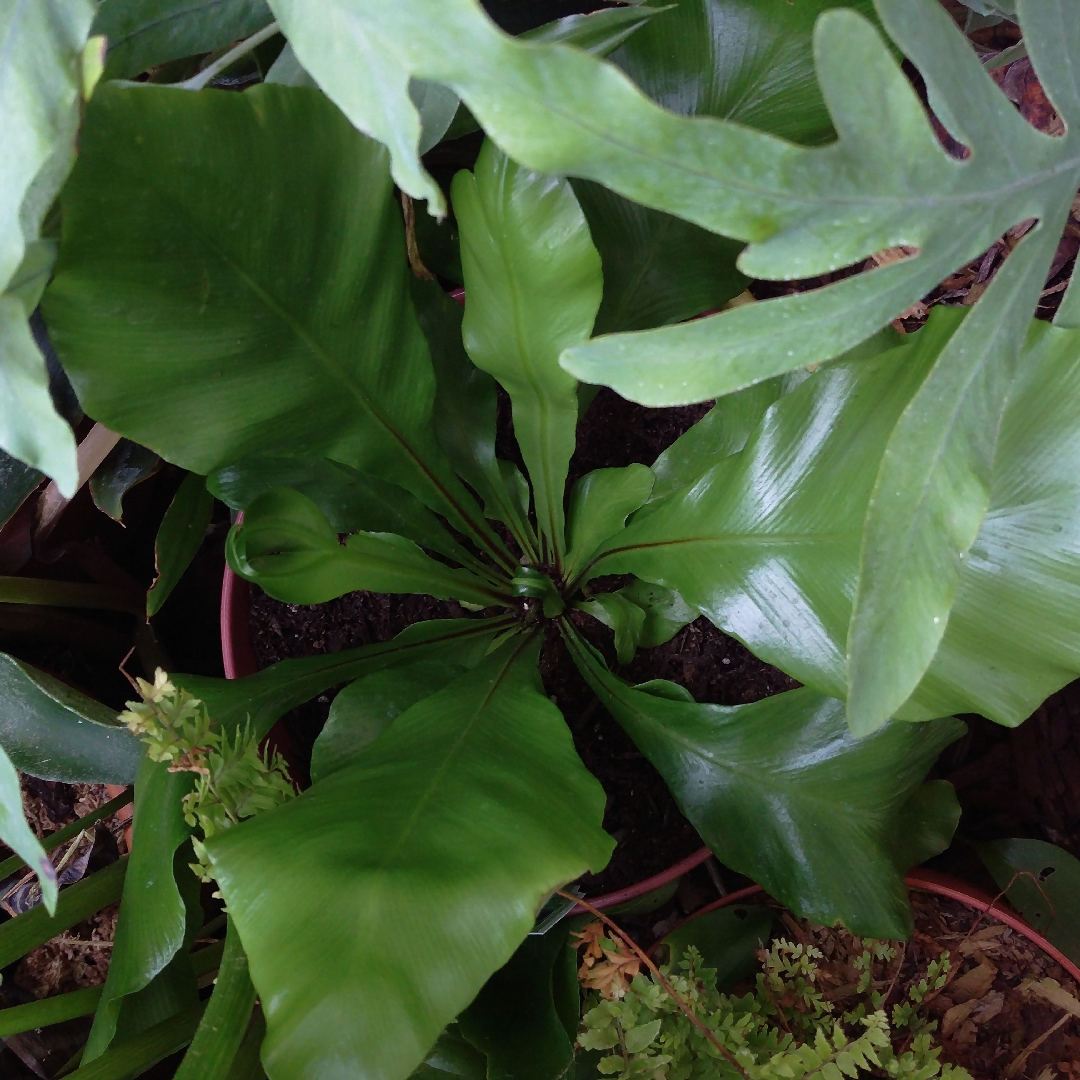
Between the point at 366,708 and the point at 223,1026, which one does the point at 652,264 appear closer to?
the point at 366,708

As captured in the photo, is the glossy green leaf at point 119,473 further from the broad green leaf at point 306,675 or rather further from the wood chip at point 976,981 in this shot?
the wood chip at point 976,981

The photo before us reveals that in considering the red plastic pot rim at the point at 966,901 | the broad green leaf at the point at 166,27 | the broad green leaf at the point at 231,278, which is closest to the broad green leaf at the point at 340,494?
the broad green leaf at the point at 231,278

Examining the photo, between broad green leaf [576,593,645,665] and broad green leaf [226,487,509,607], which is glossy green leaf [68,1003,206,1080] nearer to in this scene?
broad green leaf [226,487,509,607]

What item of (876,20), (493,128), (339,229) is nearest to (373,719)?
(339,229)

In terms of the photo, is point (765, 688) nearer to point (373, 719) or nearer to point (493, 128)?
point (373, 719)

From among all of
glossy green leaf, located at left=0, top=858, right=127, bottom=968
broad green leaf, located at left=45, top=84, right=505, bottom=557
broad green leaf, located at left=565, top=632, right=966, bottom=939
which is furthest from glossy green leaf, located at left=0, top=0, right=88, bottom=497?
broad green leaf, located at left=565, top=632, right=966, bottom=939
